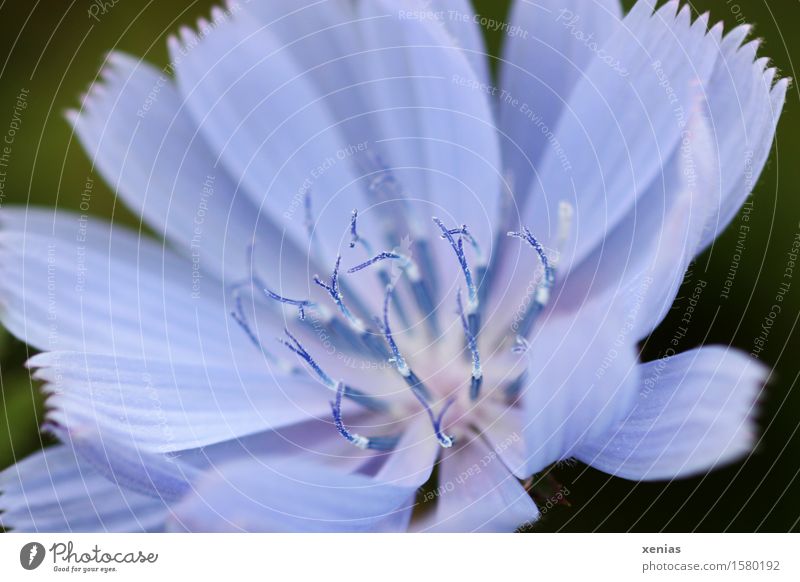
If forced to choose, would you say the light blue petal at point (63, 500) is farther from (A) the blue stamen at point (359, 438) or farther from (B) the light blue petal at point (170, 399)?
(A) the blue stamen at point (359, 438)

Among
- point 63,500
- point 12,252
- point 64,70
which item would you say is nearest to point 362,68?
point 64,70

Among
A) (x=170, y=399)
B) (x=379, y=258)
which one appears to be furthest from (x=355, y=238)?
(x=170, y=399)

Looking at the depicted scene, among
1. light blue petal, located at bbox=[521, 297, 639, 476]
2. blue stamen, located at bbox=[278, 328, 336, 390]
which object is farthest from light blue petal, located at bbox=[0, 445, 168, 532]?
light blue petal, located at bbox=[521, 297, 639, 476]

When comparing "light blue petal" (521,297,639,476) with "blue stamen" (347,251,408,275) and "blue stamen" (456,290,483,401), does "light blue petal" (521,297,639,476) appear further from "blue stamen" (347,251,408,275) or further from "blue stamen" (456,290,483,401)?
"blue stamen" (347,251,408,275)

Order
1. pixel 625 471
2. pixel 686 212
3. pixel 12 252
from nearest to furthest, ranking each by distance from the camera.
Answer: pixel 686 212, pixel 625 471, pixel 12 252

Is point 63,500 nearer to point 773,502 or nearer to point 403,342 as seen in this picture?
point 403,342
